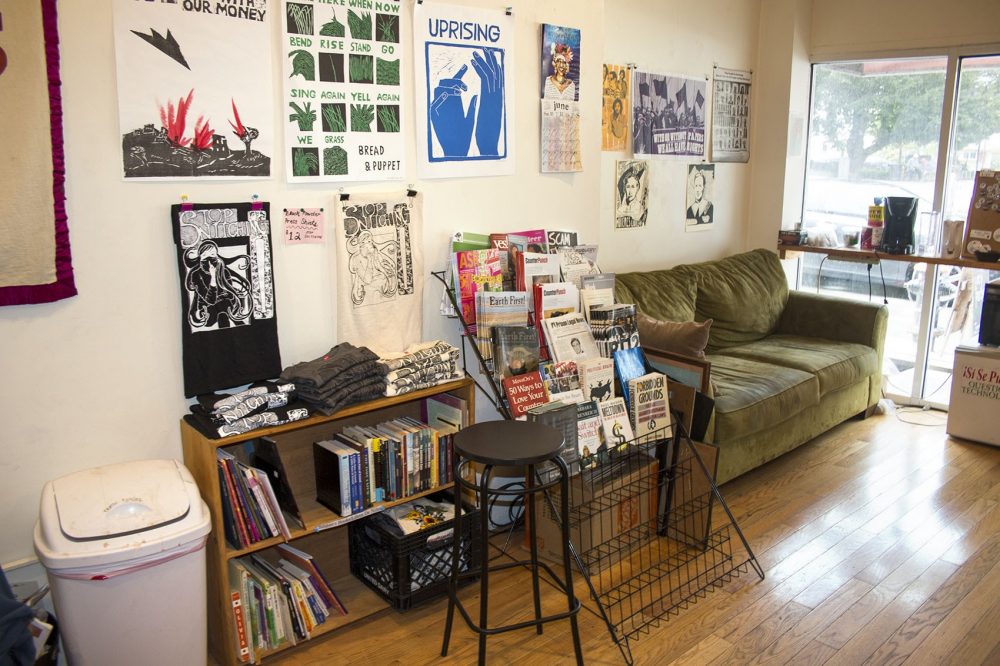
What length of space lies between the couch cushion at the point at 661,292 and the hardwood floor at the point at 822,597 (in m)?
0.91

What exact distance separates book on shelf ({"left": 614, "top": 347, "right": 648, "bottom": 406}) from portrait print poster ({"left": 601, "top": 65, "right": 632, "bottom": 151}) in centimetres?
150

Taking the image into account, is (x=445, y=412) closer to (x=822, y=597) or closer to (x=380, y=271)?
(x=380, y=271)

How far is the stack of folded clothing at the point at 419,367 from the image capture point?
2615 millimetres

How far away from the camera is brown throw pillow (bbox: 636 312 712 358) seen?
3311 mm

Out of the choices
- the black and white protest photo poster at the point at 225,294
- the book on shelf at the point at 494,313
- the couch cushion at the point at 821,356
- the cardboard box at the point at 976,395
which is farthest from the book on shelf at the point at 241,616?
the cardboard box at the point at 976,395

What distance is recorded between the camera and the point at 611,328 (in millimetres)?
2980

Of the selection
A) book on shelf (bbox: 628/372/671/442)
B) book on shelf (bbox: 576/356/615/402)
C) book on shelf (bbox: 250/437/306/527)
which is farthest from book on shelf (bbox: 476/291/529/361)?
book on shelf (bbox: 250/437/306/527)

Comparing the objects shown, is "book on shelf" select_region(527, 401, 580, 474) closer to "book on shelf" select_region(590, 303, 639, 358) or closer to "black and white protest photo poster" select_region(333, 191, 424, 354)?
"book on shelf" select_region(590, 303, 639, 358)

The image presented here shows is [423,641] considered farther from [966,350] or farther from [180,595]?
[966,350]

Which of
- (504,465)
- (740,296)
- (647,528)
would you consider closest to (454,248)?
(504,465)

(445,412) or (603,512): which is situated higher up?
(445,412)

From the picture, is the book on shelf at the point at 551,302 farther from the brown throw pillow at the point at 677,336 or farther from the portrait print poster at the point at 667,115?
the portrait print poster at the point at 667,115

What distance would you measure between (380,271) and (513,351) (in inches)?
21.4

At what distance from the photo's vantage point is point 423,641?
2.58m
